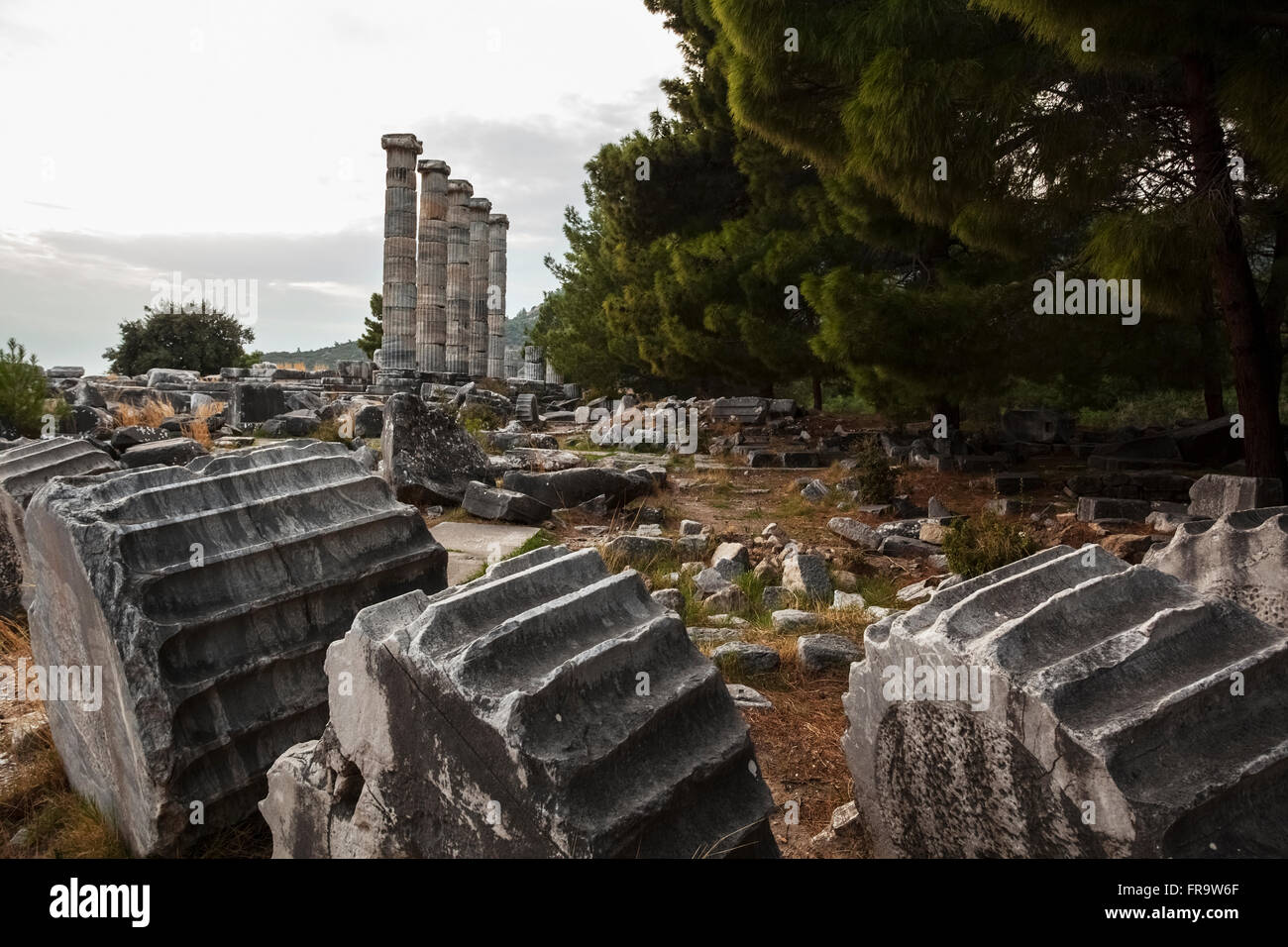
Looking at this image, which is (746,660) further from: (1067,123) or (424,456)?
(1067,123)

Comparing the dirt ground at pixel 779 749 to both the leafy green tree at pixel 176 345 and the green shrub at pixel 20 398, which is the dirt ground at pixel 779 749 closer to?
the green shrub at pixel 20 398

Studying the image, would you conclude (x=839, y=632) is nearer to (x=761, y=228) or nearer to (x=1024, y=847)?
(x=1024, y=847)

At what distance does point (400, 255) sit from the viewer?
21781 millimetres

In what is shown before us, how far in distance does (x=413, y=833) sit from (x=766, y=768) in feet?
4.34

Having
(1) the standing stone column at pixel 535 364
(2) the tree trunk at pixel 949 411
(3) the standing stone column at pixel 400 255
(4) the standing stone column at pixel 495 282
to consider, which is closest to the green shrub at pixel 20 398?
(2) the tree trunk at pixel 949 411

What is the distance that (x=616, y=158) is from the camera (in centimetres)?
1555

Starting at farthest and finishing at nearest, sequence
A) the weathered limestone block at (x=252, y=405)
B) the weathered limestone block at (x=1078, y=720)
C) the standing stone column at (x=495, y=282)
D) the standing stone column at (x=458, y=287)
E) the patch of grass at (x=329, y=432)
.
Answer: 1. the standing stone column at (x=495, y=282)
2. the standing stone column at (x=458, y=287)
3. the weathered limestone block at (x=252, y=405)
4. the patch of grass at (x=329, y=432)
5. the weathered limestone block at (x=1078, y=720)

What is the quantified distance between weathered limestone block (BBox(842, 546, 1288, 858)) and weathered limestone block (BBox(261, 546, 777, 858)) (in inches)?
14.7

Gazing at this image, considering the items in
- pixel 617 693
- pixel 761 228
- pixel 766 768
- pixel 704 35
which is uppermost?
pixel 704 35

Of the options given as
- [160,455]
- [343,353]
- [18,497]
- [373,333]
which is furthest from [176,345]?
[343,353]

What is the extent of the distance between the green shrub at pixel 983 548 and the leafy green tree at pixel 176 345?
28323 mm

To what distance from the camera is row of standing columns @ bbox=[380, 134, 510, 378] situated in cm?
2127

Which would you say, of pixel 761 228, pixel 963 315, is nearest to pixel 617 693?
pixel 963 315

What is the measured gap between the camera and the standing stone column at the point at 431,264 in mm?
22141
